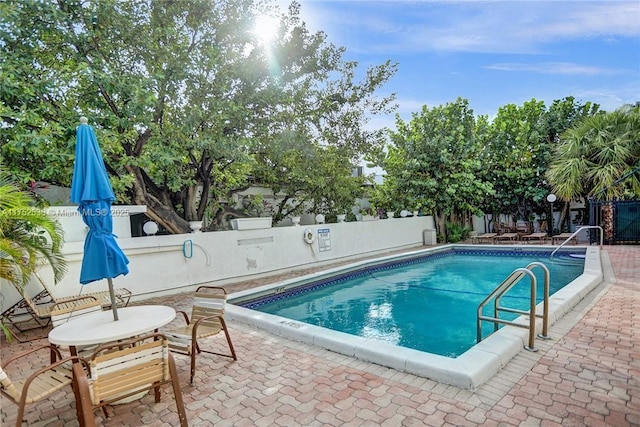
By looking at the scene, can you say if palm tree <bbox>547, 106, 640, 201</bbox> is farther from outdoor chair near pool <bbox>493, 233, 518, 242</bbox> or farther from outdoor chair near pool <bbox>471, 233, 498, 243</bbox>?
outdoor chair near pool <bbox>471, 233, 498, 243</bbox>

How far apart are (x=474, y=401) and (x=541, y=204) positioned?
1945 cm

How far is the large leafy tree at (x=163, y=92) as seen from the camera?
750 centimetres

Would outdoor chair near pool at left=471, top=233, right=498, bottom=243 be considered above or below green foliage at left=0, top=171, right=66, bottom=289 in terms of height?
below

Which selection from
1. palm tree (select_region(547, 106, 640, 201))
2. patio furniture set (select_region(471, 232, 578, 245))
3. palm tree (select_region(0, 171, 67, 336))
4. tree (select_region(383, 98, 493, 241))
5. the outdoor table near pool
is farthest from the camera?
tree (select_region(383, 98, 493, 241))

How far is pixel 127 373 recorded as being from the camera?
121 inches

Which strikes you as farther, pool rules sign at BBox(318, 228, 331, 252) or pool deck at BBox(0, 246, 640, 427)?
pool rules sign at BBox(318, 228, 331, 252)

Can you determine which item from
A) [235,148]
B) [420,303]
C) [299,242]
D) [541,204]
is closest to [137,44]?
[235,148]

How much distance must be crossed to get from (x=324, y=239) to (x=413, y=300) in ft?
16.7

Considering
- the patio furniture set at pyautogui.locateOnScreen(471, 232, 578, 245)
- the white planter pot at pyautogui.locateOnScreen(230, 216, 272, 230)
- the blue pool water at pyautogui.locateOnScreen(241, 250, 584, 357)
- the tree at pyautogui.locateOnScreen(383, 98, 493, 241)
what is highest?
the tree at pyautogui.locateOnScreen(383, 98, 493, 241)

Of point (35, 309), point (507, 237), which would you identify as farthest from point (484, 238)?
point (35, 309)

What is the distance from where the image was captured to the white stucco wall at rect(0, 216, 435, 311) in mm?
7780

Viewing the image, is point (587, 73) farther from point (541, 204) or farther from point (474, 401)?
point (474, 401)

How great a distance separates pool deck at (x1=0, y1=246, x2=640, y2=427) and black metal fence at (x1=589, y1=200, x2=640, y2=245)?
12.7 meters

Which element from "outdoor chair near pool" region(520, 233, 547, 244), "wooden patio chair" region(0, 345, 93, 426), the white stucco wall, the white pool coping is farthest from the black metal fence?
"wooden patio chair" region(0, 345, 93, 426)
